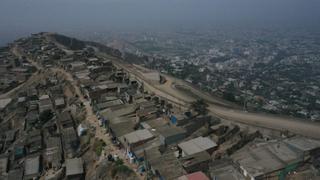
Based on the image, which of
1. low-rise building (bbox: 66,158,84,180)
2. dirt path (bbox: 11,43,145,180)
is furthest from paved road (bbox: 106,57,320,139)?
low-rise building (bbox: 66,158,84,180)

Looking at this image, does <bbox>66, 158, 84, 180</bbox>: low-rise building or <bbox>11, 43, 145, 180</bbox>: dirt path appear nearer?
<bbox>66, 158, 84, 180</bbox>: low-rise building

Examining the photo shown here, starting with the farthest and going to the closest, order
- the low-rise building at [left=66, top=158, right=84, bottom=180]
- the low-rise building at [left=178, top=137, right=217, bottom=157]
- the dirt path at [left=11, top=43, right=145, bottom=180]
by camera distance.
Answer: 1. the dirt path at [left=11, top=43, right=145, bottom=180]
2. the low-rise building at [left=66, top=158, right=84, bottom=180]
3. the low-rise building at [left=178, top=137, right=217, bottom=157]

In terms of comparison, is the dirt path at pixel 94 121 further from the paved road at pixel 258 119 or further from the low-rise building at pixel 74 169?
the paved road at pixel 258 119

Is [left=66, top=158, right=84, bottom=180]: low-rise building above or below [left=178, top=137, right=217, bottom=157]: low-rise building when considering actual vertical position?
below

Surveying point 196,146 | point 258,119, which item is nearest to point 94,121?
point 196,146

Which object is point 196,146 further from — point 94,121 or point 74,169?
point 94,121

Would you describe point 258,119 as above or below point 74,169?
above

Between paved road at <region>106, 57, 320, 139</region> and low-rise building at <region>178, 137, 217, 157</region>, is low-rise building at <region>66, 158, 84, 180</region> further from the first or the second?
paved road at <region>106, 57, 320, 139</region>

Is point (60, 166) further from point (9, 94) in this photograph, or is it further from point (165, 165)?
point (9, 94)

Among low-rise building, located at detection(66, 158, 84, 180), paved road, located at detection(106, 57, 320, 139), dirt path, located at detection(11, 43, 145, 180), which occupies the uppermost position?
paved road, located at detection(106, 57, 320, 139)

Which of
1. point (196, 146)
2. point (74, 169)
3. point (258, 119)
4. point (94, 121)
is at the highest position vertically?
point (196, 146)

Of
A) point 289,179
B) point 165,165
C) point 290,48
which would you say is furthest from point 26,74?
point 290,48
